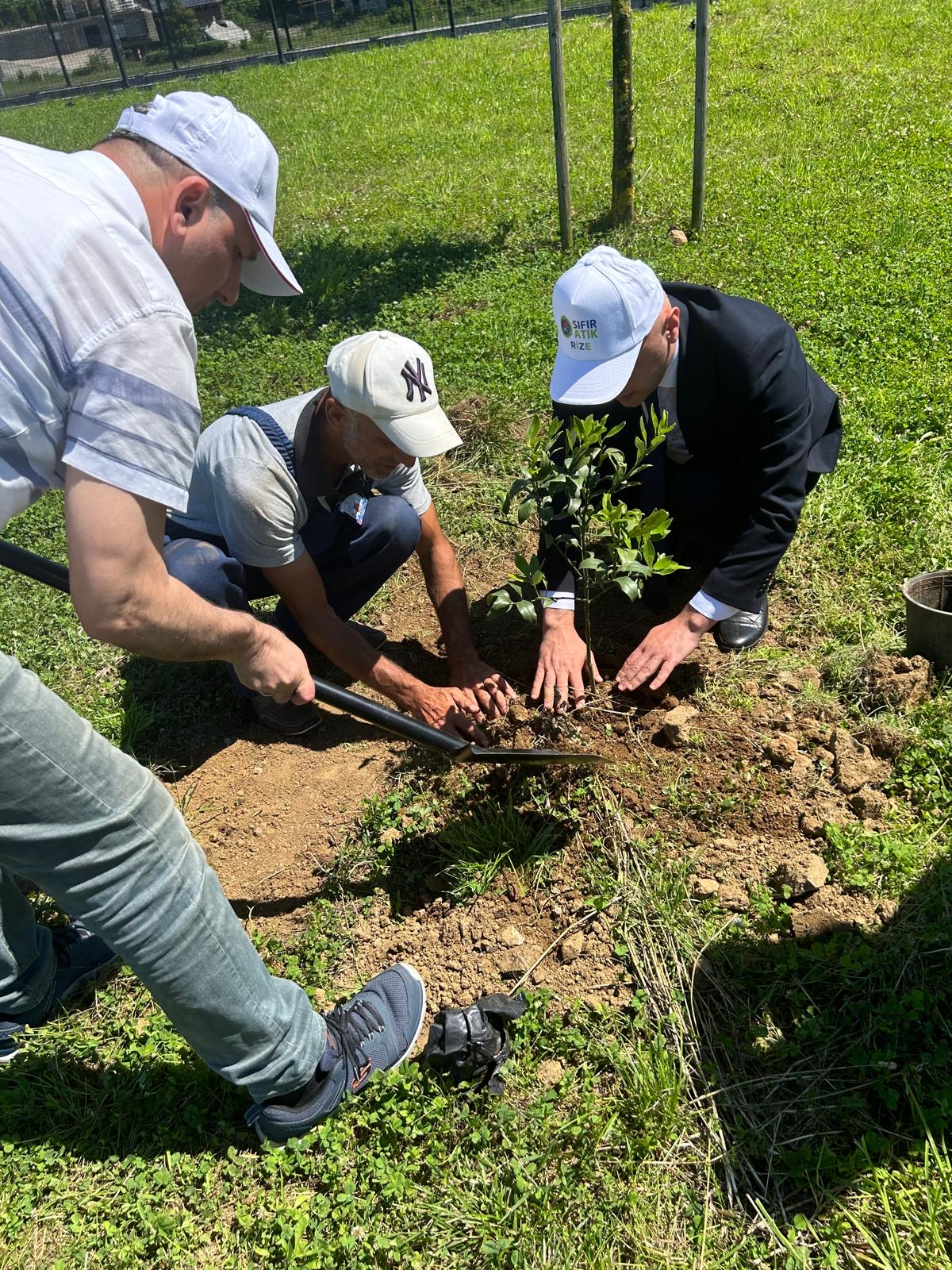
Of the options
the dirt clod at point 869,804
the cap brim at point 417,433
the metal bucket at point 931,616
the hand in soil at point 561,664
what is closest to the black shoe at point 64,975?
the hand in soil at point 561,664

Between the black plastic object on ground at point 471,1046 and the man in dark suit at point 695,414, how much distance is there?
96cm

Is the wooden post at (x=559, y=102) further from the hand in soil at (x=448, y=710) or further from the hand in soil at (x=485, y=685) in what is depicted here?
the hand in soil at (x=448, y=710)

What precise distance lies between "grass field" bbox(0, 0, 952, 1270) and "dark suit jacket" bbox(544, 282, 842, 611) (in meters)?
0.39

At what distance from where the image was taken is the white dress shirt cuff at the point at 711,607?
2.91 metres

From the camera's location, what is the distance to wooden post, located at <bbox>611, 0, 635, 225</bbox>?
557cm

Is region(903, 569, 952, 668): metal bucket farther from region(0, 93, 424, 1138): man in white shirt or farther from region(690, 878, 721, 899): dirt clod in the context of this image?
region(0, 93, 424, 1138): man in white shirt

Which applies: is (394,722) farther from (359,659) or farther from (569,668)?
(569,668)

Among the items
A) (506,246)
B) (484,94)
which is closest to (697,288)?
(506,246)

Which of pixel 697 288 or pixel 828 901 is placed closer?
pixel 828 901

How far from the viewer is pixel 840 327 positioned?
4.70m

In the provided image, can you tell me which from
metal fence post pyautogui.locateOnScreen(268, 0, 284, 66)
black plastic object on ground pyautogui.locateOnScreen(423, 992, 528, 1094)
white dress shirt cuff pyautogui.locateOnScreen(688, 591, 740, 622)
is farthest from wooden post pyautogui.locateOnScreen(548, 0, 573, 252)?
metal fence post pyautogui.locateOnScreen(268, 0, 284, 66)

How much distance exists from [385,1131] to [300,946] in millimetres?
588

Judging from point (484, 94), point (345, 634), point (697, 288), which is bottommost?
point (484, 94)

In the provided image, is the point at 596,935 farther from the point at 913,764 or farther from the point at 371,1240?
the point at 913,764
